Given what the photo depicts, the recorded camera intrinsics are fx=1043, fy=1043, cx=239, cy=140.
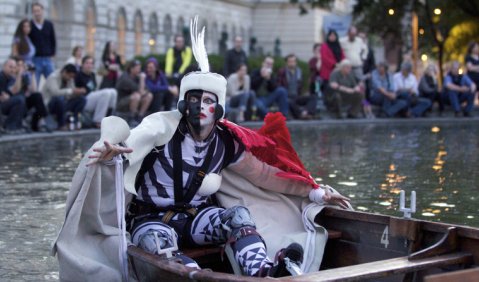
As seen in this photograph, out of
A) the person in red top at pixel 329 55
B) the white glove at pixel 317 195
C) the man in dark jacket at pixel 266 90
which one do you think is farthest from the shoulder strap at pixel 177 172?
the person in red top at pixel 329 55

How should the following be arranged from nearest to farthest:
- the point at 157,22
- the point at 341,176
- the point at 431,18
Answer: the point at 341,176 → the point at 431,18 → the point at 157,22

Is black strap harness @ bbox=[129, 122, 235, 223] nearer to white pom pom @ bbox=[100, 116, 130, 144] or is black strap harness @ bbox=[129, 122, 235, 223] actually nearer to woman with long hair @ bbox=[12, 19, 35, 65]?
white pom pom @ bbox=[100, 116, 130, 144]

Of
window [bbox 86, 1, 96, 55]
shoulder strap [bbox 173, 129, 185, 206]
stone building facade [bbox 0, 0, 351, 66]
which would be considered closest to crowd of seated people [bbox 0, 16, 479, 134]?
shoulder strap [bbox 173, 129, 185, 206]

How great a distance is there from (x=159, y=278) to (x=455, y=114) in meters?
20.9

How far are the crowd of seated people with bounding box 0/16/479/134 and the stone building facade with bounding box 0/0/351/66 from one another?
40.4ft

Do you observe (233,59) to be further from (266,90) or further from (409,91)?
(409,91)

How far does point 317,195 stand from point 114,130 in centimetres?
156

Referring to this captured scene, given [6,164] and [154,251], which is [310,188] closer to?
[154,251]

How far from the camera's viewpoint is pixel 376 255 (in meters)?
6.17

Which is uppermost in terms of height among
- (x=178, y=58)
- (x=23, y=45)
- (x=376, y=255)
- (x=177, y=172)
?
(x=23, y=45)

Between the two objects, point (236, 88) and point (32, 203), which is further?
point (236, 88)

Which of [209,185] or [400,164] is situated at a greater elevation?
[209,185]

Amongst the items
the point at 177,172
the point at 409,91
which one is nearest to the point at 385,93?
the point at 409,91

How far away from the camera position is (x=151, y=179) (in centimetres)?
632
